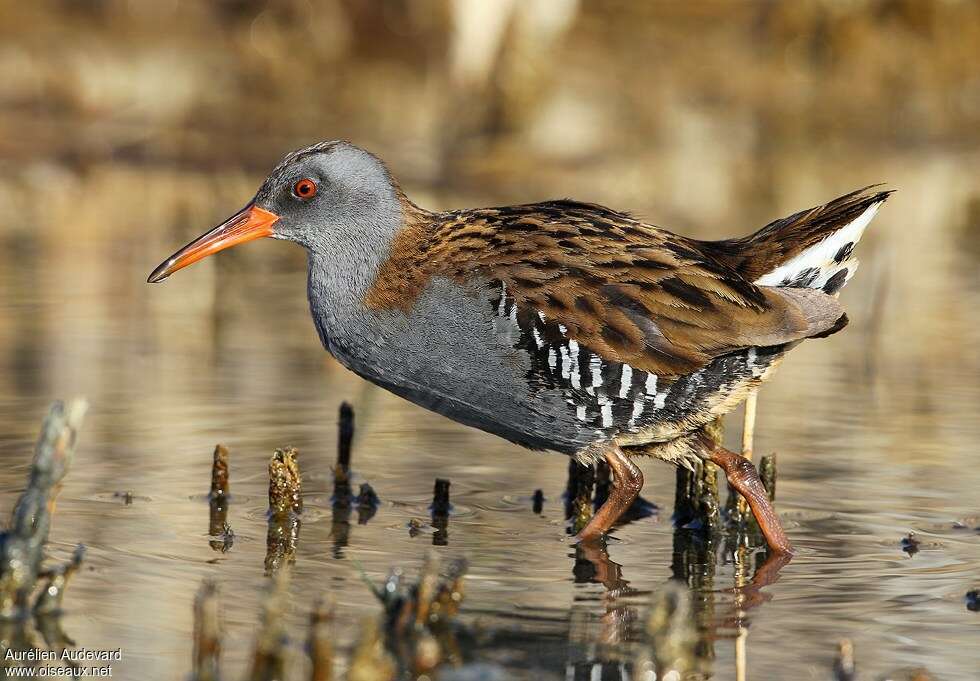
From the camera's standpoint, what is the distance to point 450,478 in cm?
724

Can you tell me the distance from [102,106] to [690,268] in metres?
11.6

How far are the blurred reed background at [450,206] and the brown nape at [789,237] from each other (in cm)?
97

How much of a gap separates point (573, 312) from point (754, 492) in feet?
3.11

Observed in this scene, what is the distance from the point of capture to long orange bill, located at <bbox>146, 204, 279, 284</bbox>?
6766mm

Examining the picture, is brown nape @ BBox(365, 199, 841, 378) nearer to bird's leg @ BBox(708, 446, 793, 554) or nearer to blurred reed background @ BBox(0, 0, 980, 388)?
bird's leg @ BBox(708, 446, 793, 554)

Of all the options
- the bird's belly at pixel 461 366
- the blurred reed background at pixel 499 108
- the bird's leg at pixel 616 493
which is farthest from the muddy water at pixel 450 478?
the blurred reed background at pixel 499 108

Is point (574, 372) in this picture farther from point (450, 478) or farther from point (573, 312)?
point (450, 478)

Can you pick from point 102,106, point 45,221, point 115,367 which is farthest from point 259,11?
point 115,367

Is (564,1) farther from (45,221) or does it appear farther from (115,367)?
(115,367)

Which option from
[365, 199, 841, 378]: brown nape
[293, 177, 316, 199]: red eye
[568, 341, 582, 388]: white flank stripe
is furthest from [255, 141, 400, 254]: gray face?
[568, 341, 582, 388]: white flank stripe

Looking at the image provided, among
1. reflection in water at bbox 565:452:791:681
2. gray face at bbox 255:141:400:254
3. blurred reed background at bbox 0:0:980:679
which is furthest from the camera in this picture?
gray face at bbox 255:141:400:254

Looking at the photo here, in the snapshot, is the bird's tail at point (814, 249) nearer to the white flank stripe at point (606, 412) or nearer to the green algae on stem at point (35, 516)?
the white flank stripe at point (606, 412)

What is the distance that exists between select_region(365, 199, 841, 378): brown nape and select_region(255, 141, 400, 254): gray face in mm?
255

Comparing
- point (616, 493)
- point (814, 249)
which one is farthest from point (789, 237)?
point (616, 493)
